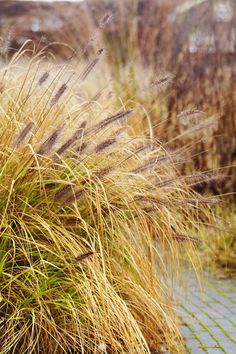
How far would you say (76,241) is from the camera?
322 cm

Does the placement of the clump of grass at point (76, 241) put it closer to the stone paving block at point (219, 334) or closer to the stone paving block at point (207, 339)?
the stone paving block at point (207, 339)

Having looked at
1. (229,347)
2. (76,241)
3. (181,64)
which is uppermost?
(181,64)

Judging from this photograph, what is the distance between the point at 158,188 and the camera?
131 inches

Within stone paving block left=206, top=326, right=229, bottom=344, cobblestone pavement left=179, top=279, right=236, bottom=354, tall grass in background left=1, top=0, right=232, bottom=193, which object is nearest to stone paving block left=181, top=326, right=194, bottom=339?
cobblestone pavement left=179, top=279, right=236, bottom=354

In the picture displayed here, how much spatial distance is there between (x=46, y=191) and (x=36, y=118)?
18.5 inches

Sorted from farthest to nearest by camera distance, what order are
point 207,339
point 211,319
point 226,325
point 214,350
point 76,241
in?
point 211,319 → point 226,325 → point 207,339 → point 214,350 → point 76,241

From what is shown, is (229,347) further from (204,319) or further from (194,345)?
(204,319)

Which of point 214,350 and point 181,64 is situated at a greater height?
point 181,64

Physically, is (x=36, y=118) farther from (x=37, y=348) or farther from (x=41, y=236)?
(x=37, y=348)

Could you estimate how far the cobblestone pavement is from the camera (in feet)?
11.6

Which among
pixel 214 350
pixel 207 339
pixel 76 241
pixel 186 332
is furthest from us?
pixel 186 332

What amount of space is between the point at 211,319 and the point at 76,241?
4.08ft

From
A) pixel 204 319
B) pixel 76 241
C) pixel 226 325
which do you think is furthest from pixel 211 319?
pixel 76 241

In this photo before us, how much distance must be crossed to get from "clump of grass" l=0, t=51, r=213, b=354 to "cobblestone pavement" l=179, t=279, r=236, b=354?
0.19m
